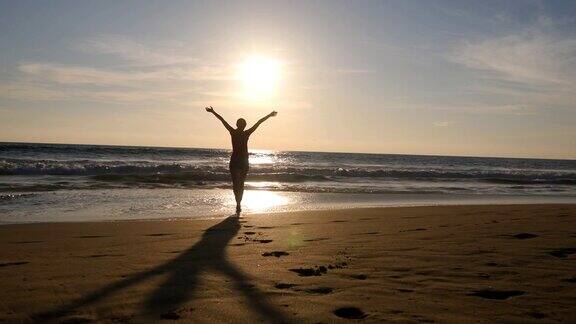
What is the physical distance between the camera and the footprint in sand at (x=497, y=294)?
11.3ft

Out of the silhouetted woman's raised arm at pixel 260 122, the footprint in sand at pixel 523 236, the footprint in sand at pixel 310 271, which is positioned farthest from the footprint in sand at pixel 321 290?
the silhouetted woman's raised arm at pixel 260 122

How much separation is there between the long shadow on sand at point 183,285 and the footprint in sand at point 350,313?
0.36 meters

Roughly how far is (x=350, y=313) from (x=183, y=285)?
1308mm

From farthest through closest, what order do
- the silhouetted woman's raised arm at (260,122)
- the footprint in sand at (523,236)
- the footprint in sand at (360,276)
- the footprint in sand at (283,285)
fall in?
the silhouetted woman's raised arm at (260,122)
the footprint in sand at (523,236)
the footprint in sand at (360,276)
the footprint in sand at (283,285)

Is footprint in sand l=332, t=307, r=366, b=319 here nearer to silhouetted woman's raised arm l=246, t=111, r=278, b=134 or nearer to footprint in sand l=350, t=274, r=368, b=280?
footprint in sand l=350, t=274, r=368, b=280

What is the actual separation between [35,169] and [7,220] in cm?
1670

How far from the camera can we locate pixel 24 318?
297cm

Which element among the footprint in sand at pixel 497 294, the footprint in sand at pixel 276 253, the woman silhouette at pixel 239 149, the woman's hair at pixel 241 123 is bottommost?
the footprint in sand at pixel 276 253

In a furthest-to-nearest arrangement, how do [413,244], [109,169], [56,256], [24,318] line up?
[109,169] → [413,244] → [56,256] → [24,318]

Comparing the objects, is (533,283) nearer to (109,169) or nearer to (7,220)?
(7,220)

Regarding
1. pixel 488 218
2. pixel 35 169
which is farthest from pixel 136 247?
pixel 35 169

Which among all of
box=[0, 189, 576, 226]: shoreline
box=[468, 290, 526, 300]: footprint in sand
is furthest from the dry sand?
box=[0, 189, 576, 226]: shoreline

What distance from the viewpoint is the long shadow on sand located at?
10.2 ft

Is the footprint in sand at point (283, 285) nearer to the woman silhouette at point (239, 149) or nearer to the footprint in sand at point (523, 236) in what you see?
the footprint in sand at point (523, 236)
